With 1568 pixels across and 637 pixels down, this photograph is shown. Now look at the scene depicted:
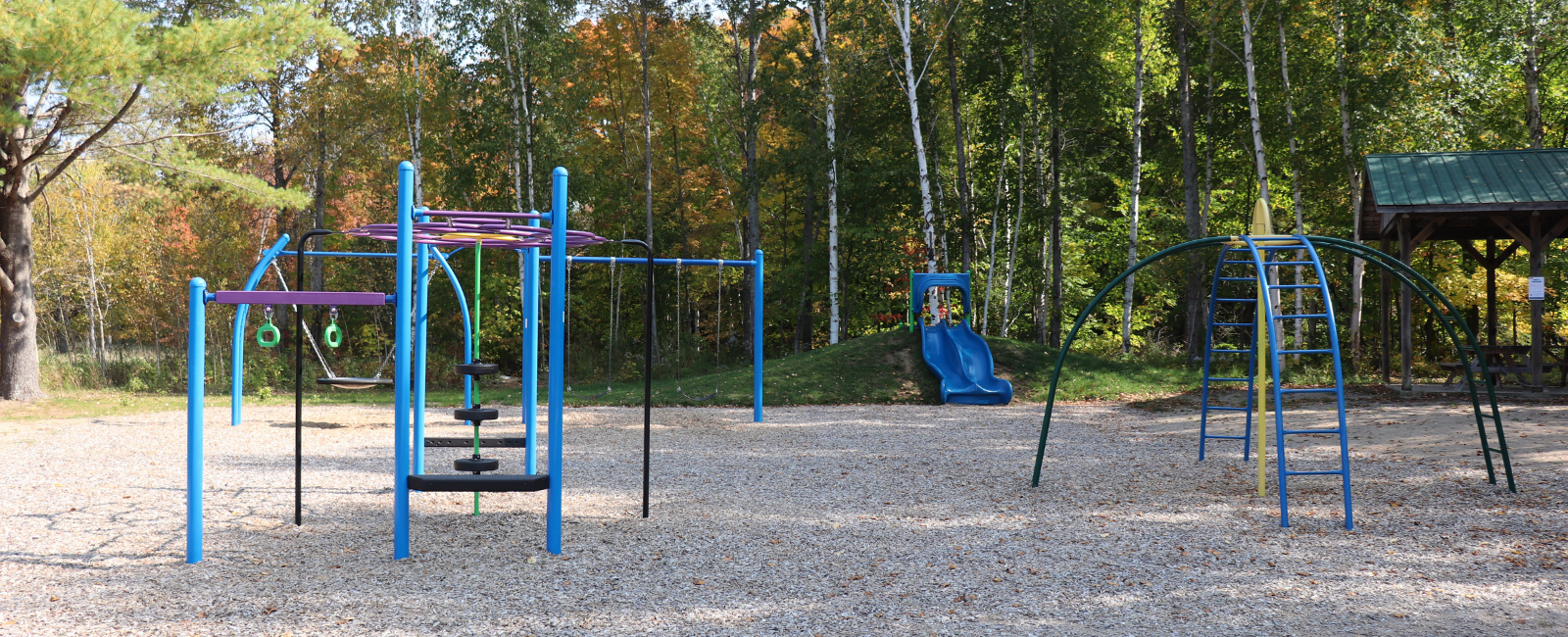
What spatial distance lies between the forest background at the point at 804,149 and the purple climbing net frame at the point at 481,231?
838cm

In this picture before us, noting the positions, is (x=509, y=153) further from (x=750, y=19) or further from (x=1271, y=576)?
(x=1271, y=576)

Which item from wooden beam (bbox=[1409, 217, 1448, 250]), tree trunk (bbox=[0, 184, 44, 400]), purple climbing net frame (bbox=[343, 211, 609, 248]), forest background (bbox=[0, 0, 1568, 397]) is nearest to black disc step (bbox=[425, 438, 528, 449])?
purple climbing net frame (bbox=[343, 211, 609, 248])

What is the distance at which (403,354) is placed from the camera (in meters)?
4.25

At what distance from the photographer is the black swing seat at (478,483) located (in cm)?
400

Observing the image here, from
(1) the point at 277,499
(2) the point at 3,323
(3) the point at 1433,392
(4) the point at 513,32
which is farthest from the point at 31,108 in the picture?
(3) the point at 1433,392

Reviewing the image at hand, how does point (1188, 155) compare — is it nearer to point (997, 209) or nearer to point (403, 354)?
point (997, 209)

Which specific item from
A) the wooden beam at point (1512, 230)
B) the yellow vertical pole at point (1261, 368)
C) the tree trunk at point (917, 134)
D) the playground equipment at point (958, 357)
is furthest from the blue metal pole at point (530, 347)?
the wooden beam at point (1512, 230)

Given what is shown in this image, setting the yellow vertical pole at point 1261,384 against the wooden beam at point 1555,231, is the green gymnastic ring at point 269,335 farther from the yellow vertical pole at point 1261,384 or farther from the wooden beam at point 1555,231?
the wooden beam at point 1555,231

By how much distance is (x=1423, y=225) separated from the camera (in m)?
12.1

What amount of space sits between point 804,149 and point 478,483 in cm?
1427

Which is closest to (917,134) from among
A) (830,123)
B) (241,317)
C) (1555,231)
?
(830,123)

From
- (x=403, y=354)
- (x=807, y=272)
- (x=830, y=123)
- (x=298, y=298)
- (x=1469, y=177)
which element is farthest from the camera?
(x=807, y=272)

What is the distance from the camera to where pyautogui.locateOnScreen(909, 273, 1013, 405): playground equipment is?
12.3 meters

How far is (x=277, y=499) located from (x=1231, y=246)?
6.59 meters
